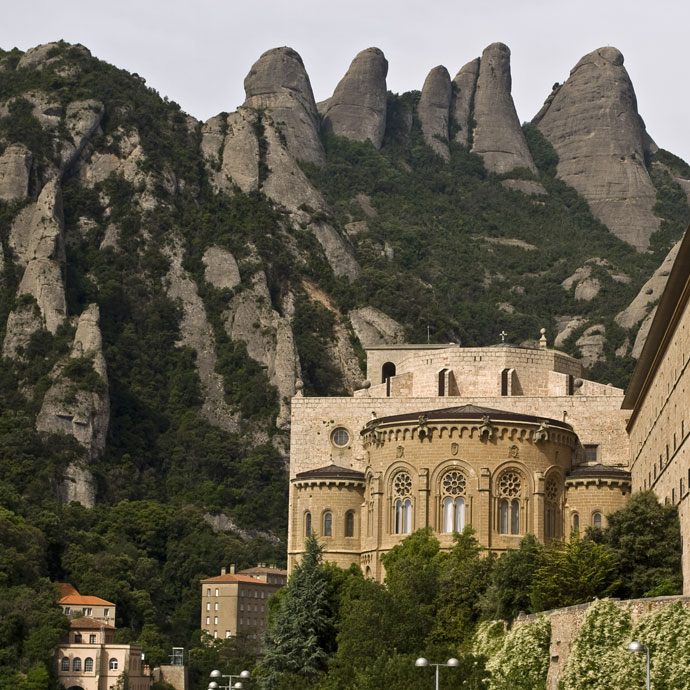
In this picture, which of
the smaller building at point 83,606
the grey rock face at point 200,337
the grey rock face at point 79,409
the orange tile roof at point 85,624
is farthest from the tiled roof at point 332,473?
the grey rock face at point 200,337

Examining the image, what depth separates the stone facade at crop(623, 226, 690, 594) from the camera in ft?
172

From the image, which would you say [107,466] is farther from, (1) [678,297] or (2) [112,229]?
(1) [678,297]

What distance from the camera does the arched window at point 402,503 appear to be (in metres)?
76.0

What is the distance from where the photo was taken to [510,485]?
7519 cm

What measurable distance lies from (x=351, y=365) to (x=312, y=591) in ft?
335

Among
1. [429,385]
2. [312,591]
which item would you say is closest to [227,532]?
[429,385]

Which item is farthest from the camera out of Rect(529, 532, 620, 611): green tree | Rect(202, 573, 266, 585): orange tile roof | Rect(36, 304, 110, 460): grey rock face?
Rect(36, 304, 110, 460): grey rock face

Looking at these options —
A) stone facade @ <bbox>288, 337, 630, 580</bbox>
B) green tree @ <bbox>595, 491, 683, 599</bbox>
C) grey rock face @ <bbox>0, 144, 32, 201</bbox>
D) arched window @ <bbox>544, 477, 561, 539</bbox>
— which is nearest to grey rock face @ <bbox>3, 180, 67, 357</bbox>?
grey rock face @ <bbox>0, 144, 32, 201</bbox>

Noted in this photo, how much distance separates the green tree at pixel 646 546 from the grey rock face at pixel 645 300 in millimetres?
124721

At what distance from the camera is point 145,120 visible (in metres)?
192

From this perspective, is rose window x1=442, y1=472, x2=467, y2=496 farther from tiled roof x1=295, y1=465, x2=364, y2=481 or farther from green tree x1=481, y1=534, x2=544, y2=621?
green tree x1=481, y1=534, x2=544, y2=621

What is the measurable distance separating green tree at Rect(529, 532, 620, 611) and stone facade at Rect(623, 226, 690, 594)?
3469 millimetres

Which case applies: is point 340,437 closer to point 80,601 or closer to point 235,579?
point 80,601

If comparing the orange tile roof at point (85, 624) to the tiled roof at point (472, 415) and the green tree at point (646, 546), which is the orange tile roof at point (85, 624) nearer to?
the tiled roof at point (472, 415)
